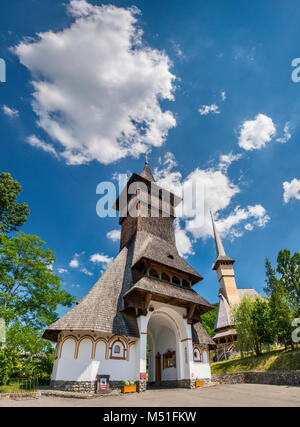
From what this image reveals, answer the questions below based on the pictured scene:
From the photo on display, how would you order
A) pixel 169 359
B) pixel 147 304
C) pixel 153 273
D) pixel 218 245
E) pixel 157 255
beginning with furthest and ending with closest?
pixel 218 245 → pixel 169 359 → pixel 153 273 → pixel 157 255 → pixel 147 304

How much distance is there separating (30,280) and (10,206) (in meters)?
9.85

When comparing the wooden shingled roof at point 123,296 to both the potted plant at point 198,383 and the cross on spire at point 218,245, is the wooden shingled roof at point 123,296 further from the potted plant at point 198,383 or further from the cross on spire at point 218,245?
the cross on spire at point 218,245

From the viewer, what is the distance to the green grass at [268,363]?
1582 centimetres

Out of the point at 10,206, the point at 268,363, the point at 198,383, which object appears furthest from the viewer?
the point at 10,206

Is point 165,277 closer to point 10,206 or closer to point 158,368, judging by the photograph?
point 158,368

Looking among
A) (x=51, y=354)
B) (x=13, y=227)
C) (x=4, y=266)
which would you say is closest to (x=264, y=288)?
(x=51, y=354)

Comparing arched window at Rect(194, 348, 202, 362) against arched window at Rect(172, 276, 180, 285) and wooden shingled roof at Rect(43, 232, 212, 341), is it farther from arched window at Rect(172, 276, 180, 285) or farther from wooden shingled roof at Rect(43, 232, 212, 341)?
arched window at Rect(172, 276, 180, 285)

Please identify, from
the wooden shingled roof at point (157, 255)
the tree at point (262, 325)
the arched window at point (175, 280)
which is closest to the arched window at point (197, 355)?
the arched window at point (175, 280)

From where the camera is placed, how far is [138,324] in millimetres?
15086

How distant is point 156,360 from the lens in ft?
65.2

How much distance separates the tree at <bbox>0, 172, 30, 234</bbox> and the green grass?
26.0 metres

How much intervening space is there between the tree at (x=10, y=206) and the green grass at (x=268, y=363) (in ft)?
85.2

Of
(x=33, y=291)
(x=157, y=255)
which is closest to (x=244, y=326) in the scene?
(x=157, y=255)
